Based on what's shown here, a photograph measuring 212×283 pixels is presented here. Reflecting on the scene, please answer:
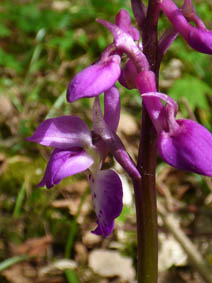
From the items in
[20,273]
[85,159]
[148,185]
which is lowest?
[20,273]

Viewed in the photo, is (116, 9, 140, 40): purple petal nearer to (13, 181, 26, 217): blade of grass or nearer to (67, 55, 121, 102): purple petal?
(67, 55, 121, 102): purple petal

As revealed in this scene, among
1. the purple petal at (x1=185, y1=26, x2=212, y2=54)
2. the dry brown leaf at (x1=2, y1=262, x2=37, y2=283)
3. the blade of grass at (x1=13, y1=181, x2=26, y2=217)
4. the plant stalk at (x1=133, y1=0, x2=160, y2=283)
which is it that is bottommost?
the dry brown leaf at (x1=2, y1=262, x2=37, y2=283)

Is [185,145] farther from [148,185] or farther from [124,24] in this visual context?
[124,24]

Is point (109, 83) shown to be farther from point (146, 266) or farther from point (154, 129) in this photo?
point (146, 266)

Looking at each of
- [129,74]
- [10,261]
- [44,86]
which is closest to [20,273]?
[10,261]

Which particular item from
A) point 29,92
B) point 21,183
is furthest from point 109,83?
point 29,92

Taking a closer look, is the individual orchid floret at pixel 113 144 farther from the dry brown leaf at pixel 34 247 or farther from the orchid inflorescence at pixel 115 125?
the dry brown leaf at pixel 34 247

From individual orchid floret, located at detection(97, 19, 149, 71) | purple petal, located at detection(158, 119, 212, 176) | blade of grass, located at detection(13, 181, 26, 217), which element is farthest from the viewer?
blade of grass, located at detection(13, 181, 26, 217)

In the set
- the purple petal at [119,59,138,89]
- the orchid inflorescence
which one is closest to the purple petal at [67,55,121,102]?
the orchid inflorescence
